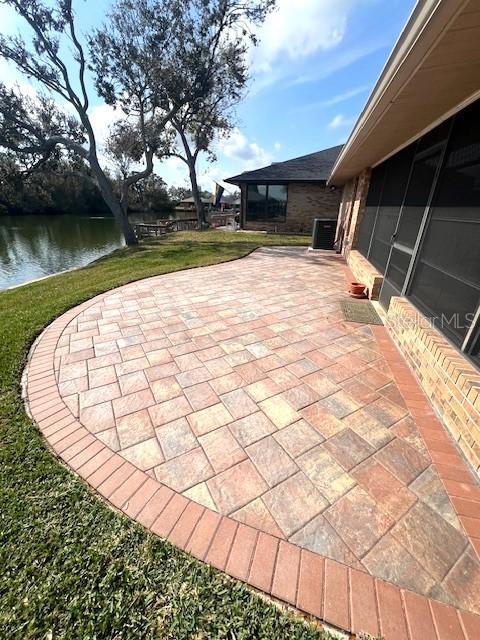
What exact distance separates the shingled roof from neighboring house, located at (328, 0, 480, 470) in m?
10.7

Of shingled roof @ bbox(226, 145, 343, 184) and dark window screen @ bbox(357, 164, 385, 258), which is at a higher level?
shingled roof @ bbox(226, 145, 343, 184)

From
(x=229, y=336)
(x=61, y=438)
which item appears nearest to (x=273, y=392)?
(x=229, y=336)

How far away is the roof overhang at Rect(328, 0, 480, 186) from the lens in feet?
5.32

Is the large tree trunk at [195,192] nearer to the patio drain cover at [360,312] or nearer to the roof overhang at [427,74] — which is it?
the patio drain cover at [360,312]

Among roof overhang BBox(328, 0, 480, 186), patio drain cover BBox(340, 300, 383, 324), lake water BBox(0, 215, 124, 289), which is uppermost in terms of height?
roof overhang BBox(328, 0, 480, 186)

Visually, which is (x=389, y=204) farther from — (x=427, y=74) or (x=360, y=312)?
(x=427, y=74)

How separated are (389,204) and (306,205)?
35.2 ft

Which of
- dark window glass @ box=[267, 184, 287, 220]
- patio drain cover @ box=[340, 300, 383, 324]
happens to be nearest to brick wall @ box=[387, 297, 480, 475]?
patio drain cover @ box=[340, 300, 383, 324]

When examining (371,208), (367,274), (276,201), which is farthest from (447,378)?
(276,201)

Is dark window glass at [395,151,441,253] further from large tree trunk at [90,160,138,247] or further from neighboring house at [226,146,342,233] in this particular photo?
large tree trunk at [90,160,138,247]

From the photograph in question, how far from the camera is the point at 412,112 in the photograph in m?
3.05

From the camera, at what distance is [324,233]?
10055 millimetres

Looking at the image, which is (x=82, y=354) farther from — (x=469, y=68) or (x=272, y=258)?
(x=272, y=258)

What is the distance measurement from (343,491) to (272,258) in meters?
7.79
